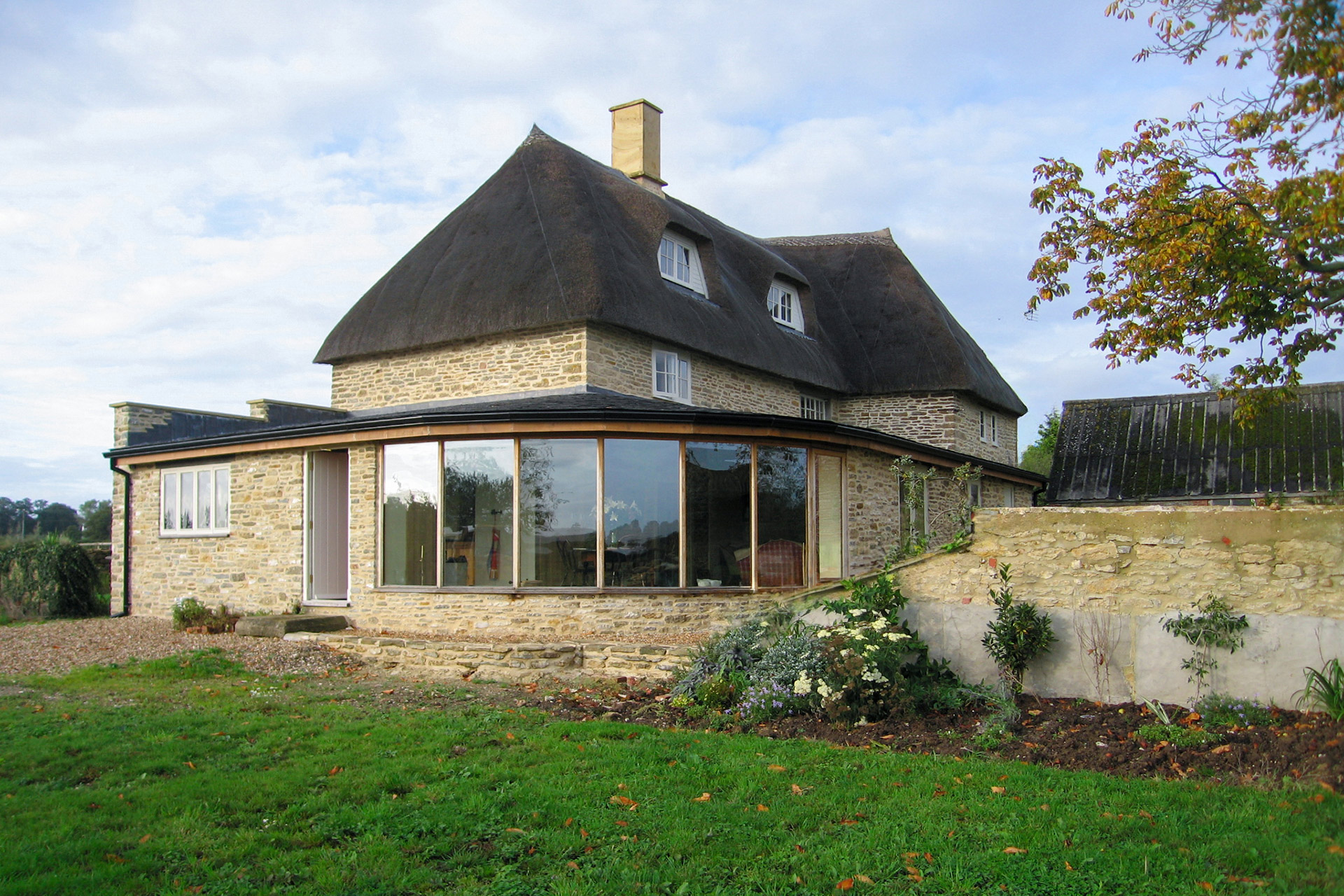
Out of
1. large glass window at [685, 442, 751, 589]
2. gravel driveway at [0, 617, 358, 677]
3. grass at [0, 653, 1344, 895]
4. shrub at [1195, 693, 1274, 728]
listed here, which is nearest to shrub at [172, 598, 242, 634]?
gravel driveway at [0, 617, 358, 677]

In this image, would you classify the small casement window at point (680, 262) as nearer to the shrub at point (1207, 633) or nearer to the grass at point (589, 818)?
the shrub at point (1207, 633)

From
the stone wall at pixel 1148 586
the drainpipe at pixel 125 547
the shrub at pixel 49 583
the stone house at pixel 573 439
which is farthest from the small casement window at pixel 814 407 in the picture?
the shrub at pixel 49 583

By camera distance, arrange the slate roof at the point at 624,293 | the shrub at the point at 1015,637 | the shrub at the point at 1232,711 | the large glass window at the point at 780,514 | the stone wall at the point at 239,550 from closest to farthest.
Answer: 1. the shrub at the point at 1232,711
2. the shrub at the point at 1015,637
3. the large glass window at the point at 780,514
4. the stone wall at the point at 239,550
5. the slate roof at the point at 624,293

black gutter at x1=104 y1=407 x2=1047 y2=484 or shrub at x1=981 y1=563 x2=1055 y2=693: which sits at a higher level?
black gutter at x1=104 y1=407 x2=1047 y2=484

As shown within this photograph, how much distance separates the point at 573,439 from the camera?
12.2 m

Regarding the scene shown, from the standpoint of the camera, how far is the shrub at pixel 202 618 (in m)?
13.7

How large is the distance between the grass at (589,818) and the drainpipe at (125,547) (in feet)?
32.9

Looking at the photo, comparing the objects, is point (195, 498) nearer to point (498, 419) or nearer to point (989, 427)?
point (498, 419)

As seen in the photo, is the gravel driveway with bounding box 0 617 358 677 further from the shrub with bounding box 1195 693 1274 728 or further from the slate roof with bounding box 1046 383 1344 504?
the slate roof with bounding box 1046 383 1344 504

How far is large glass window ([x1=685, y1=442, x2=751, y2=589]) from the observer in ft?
40.1

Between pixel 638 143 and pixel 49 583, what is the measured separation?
14897mm

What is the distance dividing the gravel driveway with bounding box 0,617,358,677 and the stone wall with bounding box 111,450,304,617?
1044mm

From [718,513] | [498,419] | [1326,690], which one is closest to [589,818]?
[1326,690]

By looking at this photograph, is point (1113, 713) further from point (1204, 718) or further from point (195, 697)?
point (195, 697)
